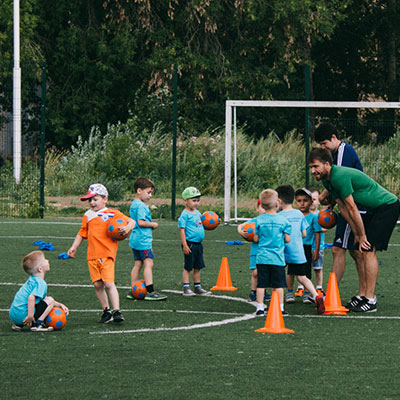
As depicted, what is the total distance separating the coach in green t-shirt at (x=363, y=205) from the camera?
9359 millimetres

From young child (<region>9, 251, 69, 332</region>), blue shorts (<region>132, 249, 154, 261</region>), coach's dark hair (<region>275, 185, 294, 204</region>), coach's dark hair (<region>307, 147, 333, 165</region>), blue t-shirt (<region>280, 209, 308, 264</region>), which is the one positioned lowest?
young child (<region>9, 251, 69, 332</region>)

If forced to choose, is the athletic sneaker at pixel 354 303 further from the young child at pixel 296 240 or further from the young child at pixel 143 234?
the young child at pixel 143 234

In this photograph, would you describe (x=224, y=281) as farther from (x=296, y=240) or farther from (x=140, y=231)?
(x=296, y=240)

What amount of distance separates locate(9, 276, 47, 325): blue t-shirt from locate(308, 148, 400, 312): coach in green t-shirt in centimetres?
288

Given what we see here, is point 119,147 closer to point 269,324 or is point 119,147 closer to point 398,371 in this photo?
point 269,324

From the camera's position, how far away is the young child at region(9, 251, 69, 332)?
28.0ft

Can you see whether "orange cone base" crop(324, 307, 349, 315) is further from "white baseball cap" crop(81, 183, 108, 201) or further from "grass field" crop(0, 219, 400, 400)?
"white baseball cap" crop(81, 183, 108, 201)

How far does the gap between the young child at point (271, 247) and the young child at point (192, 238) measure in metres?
1.87

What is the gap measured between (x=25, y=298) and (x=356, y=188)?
354cm

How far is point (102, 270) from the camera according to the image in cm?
911

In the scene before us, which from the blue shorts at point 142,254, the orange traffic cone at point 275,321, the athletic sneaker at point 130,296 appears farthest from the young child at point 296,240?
the athletic sneaker at point 130,296

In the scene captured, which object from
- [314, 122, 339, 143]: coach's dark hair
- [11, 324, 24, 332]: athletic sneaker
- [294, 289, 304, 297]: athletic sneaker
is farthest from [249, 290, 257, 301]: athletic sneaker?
[11, 324, 24, 332]: athletic sneaker

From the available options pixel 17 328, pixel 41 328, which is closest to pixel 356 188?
pixel 41 328

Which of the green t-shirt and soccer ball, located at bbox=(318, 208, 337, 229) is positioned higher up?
the green t-shirt
